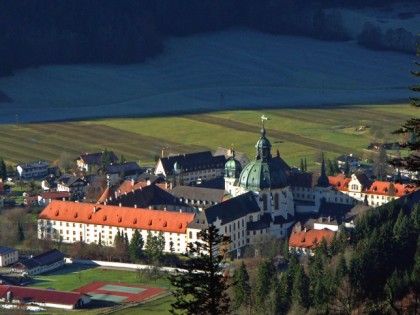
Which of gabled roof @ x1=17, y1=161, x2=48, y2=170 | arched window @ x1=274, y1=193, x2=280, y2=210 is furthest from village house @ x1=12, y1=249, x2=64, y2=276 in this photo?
gabled roof @ x1=17, y1=161, x2=48, y2=170

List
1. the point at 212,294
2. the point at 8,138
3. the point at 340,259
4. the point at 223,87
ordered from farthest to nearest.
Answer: the point at 223,87, the point at 8,138, the point at 340,259, the point at 212,294

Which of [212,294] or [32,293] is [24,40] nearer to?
[32,293]

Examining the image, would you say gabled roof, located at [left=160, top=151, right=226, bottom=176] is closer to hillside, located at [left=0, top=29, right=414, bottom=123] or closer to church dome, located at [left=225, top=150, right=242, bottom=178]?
church dome, located at [left=225, top=150, right=242, bottom=178]

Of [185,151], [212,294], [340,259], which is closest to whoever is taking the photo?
[212,294]

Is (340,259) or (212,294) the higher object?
(212,294)

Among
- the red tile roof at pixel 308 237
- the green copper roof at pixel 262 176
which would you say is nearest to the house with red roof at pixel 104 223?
the green copper roof at pixel 262 176

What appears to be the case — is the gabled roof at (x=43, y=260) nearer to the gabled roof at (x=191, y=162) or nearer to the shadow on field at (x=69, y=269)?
the shadow on field at (x=69, y=269)

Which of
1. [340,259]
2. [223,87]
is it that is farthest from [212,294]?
[223,87]
